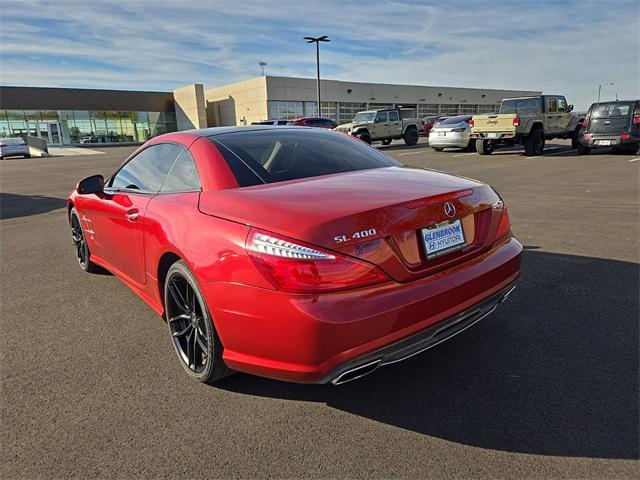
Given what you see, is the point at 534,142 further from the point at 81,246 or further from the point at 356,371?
the point at 356,371

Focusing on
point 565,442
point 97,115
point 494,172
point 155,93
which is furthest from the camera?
point 155,93

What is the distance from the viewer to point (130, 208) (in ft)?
10.9

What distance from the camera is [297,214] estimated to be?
211 cm

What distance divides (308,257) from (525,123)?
16.4 m

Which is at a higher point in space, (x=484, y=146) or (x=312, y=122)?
(x=312, y=122)

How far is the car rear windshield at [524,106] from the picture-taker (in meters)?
16.1

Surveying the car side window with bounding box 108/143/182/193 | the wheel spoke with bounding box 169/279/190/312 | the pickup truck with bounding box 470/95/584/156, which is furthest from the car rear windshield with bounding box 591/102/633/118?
the wheel spoke with bounding box 169/279/190/312

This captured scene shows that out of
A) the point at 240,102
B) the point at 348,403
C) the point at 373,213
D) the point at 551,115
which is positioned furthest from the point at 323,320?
the point at 240,102

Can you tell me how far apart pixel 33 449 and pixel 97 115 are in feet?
189

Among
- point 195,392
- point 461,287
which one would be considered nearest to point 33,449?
point 195,392

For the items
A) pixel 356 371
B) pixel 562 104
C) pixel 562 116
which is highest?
pixel 562 104

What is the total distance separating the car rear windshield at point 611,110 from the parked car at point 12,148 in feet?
115

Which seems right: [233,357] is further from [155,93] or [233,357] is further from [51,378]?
[155,93]

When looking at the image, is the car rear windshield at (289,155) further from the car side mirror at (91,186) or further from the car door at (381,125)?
the car door at (381,125)
